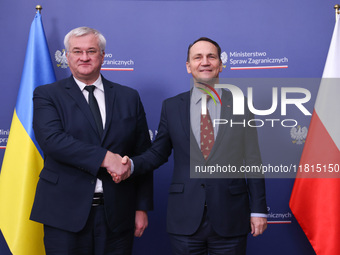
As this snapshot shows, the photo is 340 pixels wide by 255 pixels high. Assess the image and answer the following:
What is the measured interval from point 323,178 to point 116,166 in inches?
65.4

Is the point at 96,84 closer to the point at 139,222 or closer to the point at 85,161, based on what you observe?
the point at 85,161

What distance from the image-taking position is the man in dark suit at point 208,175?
2061mm

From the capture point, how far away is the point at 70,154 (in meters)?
1.98

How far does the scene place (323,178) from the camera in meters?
2.85

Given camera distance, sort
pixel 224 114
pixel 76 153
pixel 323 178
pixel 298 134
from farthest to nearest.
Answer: pixel 298 134
pixel 323 178
pixel 224 114
pixel 76 153

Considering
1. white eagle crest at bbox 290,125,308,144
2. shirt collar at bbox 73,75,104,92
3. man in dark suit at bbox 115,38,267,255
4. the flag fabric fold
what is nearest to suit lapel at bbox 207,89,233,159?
man in dark suit at bbox 115,38,267,255

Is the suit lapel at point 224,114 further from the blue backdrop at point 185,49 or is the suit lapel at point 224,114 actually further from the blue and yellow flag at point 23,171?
the blue and yellow flag at point 23,171

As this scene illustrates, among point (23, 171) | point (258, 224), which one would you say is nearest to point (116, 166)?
point (258, 224)

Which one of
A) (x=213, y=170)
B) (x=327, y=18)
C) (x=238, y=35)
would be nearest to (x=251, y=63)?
(x=238, y=35)

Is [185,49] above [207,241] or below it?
above

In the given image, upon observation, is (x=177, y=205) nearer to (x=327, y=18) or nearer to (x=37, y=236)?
(x=37, y=236)

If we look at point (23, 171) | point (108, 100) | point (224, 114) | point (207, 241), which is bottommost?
point (207, 241)

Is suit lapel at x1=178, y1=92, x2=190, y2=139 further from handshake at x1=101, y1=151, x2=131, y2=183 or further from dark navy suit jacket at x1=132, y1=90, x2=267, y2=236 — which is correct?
handshake at x1=101, y1=151, x2=131, y2=183

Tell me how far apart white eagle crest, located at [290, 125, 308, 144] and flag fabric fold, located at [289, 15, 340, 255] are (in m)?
0.26
